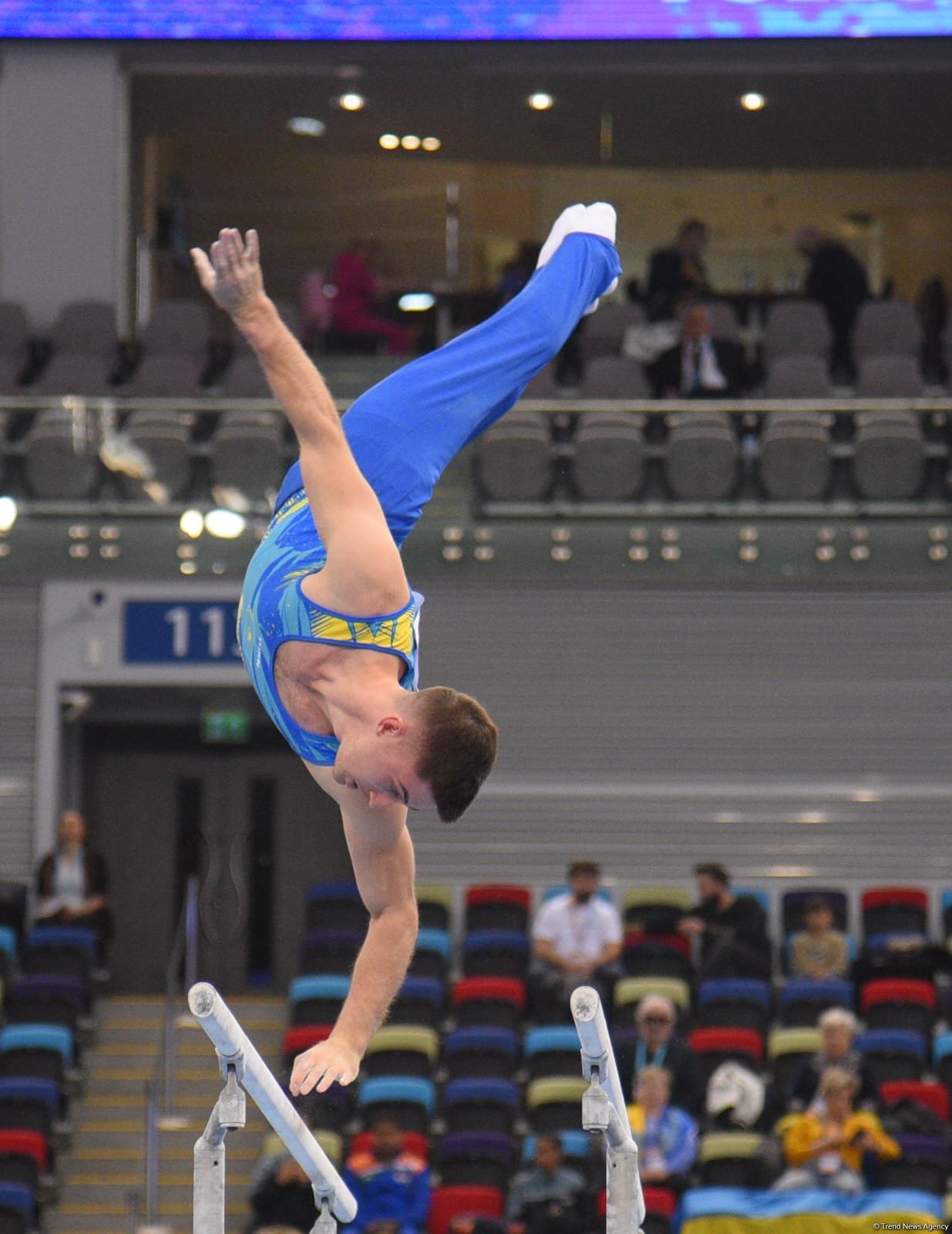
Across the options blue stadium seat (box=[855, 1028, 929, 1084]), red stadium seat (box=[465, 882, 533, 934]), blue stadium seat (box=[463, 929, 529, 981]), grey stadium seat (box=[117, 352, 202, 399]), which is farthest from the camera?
grey stadium seat (box=[117, 352, 202, 399])

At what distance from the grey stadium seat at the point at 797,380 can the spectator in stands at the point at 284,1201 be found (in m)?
6.13

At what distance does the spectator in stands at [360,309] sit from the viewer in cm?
1503

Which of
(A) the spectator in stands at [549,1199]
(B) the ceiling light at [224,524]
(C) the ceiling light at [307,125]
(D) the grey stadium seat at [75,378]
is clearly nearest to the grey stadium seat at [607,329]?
(B) the ceiling light at [224,524]

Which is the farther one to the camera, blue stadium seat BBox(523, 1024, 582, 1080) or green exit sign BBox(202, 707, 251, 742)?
green exit sign BBox(202, 707, 251, 742)

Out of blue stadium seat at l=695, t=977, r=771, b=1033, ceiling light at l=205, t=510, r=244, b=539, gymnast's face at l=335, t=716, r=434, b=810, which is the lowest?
blue stadium seat at l=695, t=977, r=771, b=1033

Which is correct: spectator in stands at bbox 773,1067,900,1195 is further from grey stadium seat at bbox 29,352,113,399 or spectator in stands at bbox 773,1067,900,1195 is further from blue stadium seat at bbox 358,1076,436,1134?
grey stadium seat at bbox 29,352,113,399

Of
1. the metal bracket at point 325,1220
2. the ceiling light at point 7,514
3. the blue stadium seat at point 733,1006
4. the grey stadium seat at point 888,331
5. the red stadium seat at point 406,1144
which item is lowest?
the red stadium seat at point 406,1144

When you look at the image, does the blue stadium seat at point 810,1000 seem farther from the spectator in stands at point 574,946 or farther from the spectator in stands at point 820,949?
the spectator in stands at point 574,946

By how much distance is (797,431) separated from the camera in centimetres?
1240

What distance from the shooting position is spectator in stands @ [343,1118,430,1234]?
346 inches

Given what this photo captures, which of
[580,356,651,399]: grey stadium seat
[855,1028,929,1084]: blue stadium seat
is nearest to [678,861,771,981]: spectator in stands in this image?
[855,1028,929,1084]: blue stadium seat

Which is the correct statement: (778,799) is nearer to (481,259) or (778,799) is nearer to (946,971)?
(946,971)

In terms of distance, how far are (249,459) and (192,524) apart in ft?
2.02

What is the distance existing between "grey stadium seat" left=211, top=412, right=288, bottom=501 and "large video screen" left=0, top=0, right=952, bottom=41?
→ 413 cm
